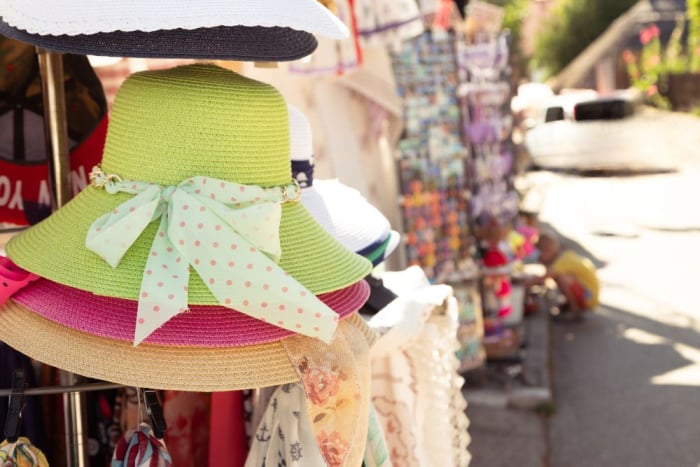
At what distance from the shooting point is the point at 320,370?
1.51 m

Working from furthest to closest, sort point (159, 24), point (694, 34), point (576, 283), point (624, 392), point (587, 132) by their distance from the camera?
1. point (694, 34)
2. point (587, 132)
3. point (576, 283)
4. point (624, 392)
5. point (159, 24)

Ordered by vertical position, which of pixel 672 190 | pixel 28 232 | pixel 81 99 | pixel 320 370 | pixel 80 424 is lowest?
pixel 672 190

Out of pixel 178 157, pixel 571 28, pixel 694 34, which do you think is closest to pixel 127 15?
pixel 178 157

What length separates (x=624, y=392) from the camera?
5.70 m

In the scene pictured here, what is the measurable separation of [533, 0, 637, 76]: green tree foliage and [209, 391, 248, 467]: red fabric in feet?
114

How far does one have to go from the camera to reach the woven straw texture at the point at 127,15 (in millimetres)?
1354

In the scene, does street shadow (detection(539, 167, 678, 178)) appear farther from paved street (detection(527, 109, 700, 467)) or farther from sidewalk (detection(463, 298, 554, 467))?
sidewalk (detection(463, 298, 554, 467))

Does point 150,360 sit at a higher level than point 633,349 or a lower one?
higher

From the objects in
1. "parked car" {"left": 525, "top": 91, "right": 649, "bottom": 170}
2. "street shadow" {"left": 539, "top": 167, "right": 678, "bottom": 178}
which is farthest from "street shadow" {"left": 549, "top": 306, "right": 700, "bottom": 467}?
"parked car" {"left": 525, "top": 91, "right": 649, "bottom": 170}

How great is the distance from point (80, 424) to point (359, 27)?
2.67m

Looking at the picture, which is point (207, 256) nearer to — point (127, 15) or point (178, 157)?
point (178, 157)

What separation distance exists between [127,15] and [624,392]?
4.96m

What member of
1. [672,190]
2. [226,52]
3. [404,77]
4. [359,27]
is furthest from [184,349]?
[672,190]

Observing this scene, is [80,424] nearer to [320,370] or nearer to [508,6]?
[320,370]
